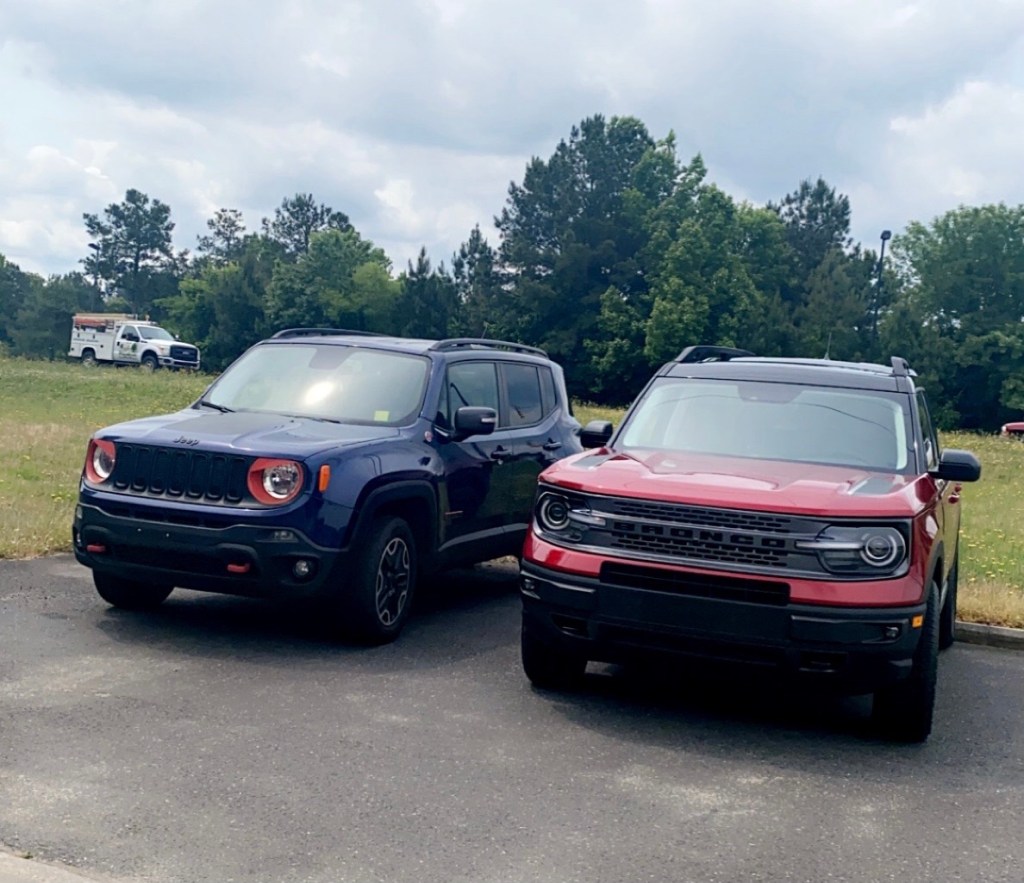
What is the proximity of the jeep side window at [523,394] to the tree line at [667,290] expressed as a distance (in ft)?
191

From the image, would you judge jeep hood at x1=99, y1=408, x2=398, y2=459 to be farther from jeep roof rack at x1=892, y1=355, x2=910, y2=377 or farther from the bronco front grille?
jeep roof rack at x1=892, y1=355, x2=910, y2=377

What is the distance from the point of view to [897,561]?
602 cm

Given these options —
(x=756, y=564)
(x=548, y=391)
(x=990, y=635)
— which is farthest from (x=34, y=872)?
(x=548, y=391)

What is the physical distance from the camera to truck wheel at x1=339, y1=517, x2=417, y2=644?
762cm

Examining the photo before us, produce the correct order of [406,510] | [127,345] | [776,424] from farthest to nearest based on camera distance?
[127,345]
[406,510]
[776,424]

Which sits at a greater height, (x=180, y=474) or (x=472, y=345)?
(x=472, y=345)

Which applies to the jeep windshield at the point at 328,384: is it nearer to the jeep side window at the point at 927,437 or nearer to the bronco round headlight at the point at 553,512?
the bronco round headlight at the point at 553,512

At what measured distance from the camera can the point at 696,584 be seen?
20.0 feet

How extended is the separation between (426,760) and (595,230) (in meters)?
71.0

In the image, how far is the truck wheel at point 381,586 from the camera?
762 centimetres

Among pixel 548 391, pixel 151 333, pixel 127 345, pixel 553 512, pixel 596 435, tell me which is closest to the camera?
pixel 553 512

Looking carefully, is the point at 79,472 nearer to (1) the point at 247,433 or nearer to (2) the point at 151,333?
(1) the point at 247,433

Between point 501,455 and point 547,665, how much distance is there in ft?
9.32

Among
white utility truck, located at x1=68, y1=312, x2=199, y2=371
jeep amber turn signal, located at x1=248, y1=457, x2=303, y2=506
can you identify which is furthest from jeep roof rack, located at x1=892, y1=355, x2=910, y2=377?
white utility truck, located at x1=68, y1=312, x2=199, y2=371
